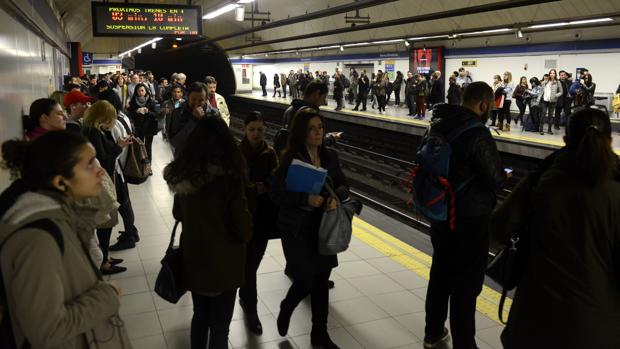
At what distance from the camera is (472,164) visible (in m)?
3.22

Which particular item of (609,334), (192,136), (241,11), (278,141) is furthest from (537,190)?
(241,11)

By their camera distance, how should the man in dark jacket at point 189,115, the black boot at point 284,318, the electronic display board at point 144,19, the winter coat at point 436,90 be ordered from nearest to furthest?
the black boot at point 284,318 → the man in dark jacket at point 189,115 → the electronic display board at point 144,19 → the winter coat at point 436,90

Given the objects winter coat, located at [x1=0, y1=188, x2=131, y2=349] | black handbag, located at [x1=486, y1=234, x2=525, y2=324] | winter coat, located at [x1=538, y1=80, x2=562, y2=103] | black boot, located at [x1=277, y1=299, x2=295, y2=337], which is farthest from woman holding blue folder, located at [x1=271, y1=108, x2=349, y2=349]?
winter coat, located at [x1=538, y1=80, x2=562, y2=103]

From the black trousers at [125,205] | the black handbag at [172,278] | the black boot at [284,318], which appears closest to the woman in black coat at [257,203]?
the black boot at [284,318]

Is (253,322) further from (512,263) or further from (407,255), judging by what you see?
(407,255)

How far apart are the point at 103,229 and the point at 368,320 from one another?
2530 mm

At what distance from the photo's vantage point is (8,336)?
5.45ft

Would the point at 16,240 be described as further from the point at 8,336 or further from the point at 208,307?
the point at 208,307

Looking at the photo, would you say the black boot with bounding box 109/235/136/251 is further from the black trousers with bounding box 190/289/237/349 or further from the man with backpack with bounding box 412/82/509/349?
the man with backpack with bounding box 412/82/509/349

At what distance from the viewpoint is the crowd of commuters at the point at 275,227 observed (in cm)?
169

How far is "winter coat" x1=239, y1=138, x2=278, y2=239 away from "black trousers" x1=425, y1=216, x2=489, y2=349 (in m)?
1.21

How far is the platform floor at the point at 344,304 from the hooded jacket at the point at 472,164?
112cm

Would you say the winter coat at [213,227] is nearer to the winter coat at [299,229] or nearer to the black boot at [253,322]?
the winter coat at [299,229]

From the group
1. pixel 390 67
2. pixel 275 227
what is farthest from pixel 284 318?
pixel 390 67
